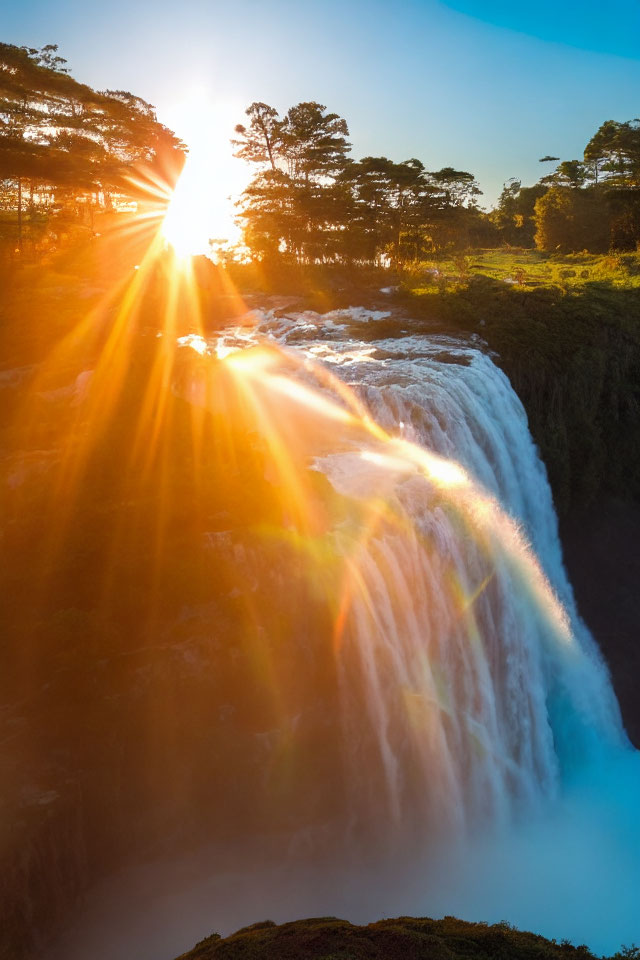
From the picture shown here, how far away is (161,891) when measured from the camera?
11.6m

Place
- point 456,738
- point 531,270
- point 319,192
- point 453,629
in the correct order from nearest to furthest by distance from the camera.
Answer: point 456,738
point 453,629
point 319,192
point 531,270

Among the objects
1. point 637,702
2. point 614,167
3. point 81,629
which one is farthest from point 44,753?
point 614,167

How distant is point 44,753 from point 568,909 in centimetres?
961

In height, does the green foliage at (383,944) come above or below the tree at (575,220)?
below

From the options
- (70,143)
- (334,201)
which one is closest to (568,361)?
(334,201)

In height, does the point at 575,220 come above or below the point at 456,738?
above

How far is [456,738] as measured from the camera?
13820 mm

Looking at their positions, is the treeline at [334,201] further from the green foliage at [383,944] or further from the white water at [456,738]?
the green foliage at [383,944]

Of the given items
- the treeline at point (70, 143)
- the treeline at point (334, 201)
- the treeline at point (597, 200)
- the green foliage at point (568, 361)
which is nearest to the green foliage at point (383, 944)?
the green foliage at point (568, 361)

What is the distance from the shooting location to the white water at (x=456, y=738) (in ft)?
39.0

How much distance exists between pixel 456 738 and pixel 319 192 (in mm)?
27123

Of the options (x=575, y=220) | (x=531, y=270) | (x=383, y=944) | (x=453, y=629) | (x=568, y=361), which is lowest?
(x=383, y=944)

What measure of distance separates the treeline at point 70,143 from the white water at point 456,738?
16.1 metres

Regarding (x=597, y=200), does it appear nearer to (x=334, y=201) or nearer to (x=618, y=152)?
(x=618, y=152)
